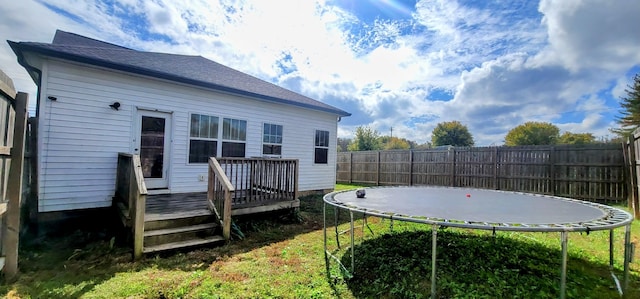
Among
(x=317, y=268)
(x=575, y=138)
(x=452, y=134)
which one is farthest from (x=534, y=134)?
(x=317, y=268)

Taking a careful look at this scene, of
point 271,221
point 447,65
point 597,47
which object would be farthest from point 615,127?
point 271,221

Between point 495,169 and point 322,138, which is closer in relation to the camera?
point 322,138

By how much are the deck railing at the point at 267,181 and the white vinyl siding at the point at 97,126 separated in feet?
5.71

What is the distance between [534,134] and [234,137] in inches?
1144

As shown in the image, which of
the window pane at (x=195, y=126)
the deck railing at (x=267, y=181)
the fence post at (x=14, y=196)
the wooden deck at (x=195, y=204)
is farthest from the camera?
the window pane at (x=195, y=126)

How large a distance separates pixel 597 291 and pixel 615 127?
2008 cm

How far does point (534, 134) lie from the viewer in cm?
2466

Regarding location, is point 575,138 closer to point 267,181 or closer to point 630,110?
point 630,110

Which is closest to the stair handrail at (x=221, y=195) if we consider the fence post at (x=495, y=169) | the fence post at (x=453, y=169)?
the fence post at (x=453, y=169)

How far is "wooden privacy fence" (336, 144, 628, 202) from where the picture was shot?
698cm

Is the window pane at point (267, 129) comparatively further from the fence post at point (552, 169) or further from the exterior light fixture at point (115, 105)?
the fence post at point (552, 169)

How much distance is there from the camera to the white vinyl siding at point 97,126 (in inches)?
181

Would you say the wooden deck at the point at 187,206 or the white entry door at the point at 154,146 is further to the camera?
the white entry door at the point at 154,146

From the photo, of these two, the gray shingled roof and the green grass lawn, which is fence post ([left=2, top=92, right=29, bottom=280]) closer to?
the green grass lawn
